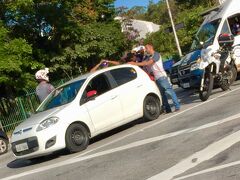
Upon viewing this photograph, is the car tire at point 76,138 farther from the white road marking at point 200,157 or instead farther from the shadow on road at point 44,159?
the white road marking at point 200,157

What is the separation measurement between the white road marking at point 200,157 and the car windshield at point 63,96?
3.94 metres

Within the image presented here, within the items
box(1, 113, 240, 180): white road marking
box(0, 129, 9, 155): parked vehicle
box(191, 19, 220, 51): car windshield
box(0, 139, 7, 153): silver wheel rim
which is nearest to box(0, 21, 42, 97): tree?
box(0, 129, 9, 155): parked vehicle

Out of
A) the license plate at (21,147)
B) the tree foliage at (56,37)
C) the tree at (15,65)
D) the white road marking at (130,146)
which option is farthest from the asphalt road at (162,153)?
the tree foliage at (56,37)

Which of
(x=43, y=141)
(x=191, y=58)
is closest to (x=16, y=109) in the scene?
(x=191, y=58)

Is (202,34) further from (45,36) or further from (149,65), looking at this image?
(45,36)

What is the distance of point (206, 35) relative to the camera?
17.6m

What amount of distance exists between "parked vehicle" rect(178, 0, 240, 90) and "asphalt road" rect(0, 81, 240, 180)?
2889 mm

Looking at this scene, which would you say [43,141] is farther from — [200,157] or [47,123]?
[200,157]

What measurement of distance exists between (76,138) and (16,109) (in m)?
13.7

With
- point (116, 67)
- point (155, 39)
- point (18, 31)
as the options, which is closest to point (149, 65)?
point (116, 67)

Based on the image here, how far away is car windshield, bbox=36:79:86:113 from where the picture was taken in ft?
37.4

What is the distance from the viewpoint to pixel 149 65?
13.5 m

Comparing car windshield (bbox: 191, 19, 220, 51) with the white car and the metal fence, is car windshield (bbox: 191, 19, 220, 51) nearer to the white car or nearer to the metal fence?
the white car

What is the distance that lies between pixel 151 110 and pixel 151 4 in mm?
109291
